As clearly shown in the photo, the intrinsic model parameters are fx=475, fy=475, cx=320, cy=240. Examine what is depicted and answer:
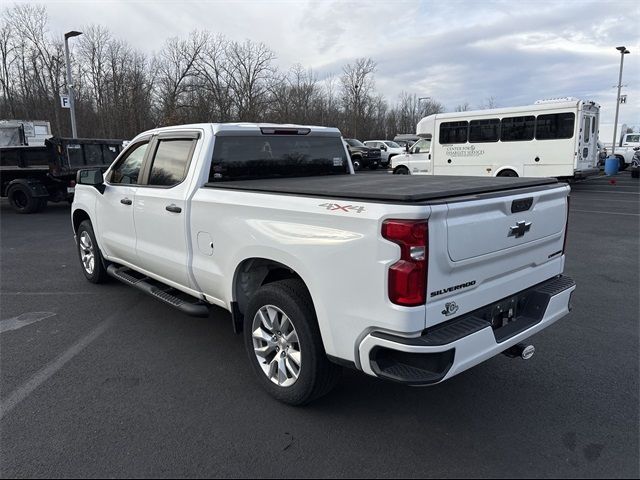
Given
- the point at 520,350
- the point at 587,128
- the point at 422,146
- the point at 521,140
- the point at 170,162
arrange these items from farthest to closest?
the point at 422,146
the point at 521,140
the point at 587,128
the point at 170,162
the point at 520,350

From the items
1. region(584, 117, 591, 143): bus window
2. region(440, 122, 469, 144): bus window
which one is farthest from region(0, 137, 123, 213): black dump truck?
region(584, 117, 591, 143): bus window

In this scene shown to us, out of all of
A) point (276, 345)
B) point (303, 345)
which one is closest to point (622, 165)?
point (276, 345)

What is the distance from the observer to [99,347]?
4359 mm

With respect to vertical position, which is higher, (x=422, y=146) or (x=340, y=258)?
(x=422, y=146)

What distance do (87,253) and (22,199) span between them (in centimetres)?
A: 926

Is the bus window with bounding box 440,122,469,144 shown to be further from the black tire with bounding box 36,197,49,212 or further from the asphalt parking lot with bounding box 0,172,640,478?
the black tire with bounding box 36,197,49,212

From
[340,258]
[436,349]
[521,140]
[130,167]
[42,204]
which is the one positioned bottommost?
[42,204]

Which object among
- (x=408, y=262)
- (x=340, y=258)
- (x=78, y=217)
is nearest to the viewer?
(x=408, y=262)

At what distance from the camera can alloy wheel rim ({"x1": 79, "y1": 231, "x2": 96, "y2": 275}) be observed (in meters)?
6.14

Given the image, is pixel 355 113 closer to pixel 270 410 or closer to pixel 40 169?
pixel 40 169

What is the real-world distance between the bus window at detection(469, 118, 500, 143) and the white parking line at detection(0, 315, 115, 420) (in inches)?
593

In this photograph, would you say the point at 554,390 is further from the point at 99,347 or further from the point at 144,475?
the point at 99,347

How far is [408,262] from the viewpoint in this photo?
251cm

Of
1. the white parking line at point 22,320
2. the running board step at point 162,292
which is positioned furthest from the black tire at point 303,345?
the white parking line at point 22,320
